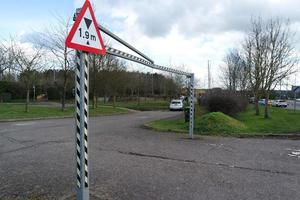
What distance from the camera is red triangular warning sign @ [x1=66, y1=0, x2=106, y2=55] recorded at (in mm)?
3844

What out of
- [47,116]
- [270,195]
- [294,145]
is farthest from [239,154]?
[47,116]

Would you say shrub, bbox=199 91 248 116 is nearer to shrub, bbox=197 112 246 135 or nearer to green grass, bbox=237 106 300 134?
green grass, bbox=237 106 300 134

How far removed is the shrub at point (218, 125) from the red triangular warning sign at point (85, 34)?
10.4 metres

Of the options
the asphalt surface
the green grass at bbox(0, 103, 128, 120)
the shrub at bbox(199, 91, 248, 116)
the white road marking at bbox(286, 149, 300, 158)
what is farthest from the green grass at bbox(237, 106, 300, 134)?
the green grass at bbox(0, 103, 128, 120)

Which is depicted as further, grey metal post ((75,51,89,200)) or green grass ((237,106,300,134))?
green grass ((237,106,300,134))

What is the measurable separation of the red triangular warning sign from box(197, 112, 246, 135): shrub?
10.4 metres

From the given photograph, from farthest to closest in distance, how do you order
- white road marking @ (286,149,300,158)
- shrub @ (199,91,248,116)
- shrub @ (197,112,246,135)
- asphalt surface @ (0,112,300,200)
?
shrub @ (199,91,248,116) → shrub @ (197,112,246,135) → white road marking @ (286,149,300,158) → asphalt surface @ (0,112,300,200)

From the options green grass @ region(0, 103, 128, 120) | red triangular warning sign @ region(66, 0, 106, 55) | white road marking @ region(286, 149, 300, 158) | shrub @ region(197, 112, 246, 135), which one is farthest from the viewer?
green grass @ region(0, 103, 128, 120)

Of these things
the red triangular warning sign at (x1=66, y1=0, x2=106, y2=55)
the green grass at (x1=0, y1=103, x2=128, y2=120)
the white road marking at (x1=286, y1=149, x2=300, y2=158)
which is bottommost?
the white road marking at (x1=286, y1=149, x2=300, y2=158)

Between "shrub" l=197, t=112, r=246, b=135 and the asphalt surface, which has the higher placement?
"shrub" l=197, t=112, r=246, b=135

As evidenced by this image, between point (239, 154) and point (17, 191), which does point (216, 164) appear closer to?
point (239, 154)

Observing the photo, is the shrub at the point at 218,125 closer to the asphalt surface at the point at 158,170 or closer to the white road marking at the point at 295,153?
the asphalt surface at the point at 158,170

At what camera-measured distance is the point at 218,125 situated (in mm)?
14281

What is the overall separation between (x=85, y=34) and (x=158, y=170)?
380 cm
